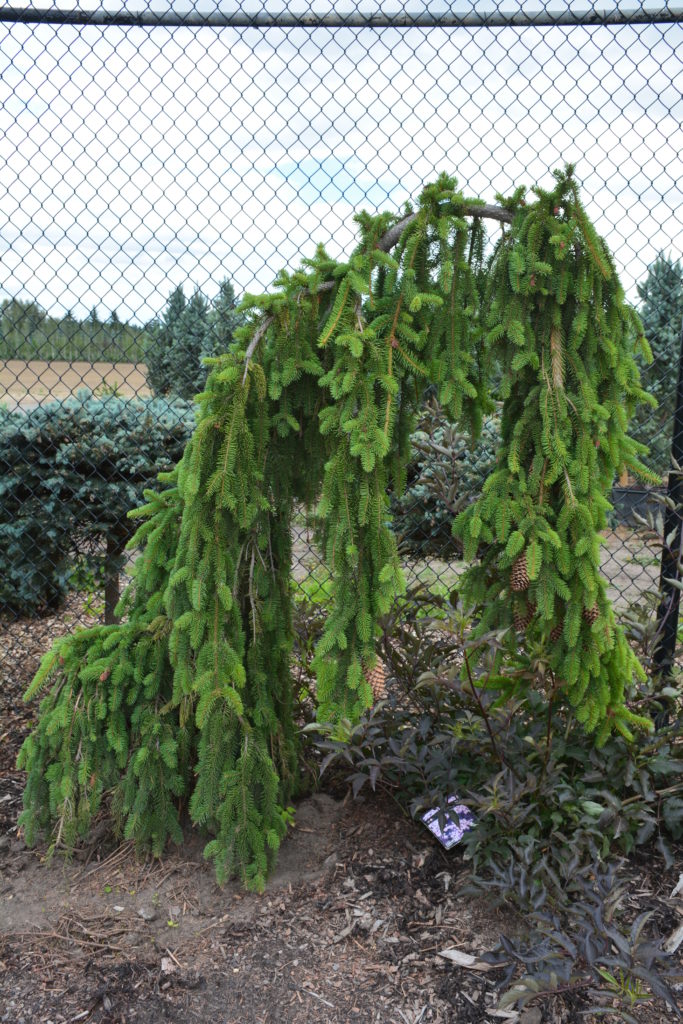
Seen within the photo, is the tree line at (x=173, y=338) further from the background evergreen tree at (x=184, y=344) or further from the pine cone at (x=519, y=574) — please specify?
the pine cone at (x=519, y=574)

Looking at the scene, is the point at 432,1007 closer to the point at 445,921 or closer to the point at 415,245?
the point at 445,921

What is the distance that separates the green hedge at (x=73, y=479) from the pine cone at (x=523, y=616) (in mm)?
2097

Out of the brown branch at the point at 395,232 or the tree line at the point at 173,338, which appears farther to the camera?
the tree line at the point at 173,338

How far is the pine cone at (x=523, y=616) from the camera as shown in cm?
229

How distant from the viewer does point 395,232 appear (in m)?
2.25

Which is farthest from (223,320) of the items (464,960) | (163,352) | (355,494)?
(464,960)

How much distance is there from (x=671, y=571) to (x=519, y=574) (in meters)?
0.92

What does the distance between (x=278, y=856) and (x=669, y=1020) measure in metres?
1.18

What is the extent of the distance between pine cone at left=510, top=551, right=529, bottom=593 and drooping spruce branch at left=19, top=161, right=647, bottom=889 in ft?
0.05

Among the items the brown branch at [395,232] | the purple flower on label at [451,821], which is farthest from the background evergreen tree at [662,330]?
the purple flower on label at [451,821]

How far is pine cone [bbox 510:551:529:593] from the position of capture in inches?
84.7

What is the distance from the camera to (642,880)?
239 cm

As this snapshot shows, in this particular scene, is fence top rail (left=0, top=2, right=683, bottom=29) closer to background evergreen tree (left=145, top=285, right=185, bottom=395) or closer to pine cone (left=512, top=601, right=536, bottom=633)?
pine cone (left=512, top=601, right=536, bottom=633)

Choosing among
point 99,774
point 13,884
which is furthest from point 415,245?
point 13,884
